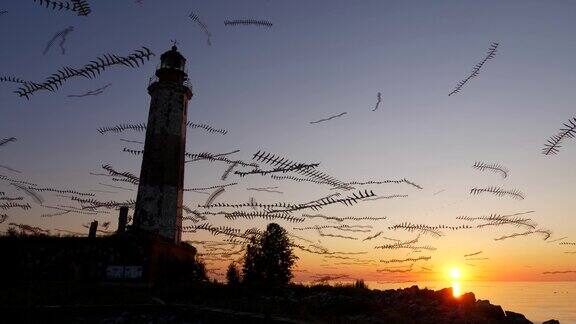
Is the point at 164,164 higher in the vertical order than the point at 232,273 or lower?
higher

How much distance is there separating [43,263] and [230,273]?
22.4 meters

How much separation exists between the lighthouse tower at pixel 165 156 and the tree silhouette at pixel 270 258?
31.1ft

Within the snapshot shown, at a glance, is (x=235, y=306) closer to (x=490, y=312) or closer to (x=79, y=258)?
(x=490, y=312)

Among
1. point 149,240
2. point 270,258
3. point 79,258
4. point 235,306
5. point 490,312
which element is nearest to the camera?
point 235,306

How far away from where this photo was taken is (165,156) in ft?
112

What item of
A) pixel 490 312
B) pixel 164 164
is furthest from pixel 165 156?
pixel 490 312

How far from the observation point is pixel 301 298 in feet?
76.7

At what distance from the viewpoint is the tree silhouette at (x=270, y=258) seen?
1641 inches

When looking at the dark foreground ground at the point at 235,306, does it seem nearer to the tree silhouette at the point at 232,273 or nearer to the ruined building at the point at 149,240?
the ruined building at the point at 149,240

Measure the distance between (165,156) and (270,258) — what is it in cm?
1530

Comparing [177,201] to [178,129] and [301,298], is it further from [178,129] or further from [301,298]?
[301,298]

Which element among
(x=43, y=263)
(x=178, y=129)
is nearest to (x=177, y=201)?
(x=178, y=129)

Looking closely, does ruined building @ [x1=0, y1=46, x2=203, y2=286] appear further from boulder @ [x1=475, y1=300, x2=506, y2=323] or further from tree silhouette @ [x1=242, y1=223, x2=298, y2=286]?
boulder @ [x1=475, y1=300, x2=506, y2=323]

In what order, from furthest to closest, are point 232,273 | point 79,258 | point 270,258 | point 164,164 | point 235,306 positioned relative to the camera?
point 232,273
point 270,258
point 164,164
point 79,258
point 235,306
